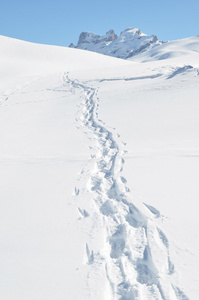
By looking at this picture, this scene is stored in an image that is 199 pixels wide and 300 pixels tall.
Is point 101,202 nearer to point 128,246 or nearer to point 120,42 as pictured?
point 128,246

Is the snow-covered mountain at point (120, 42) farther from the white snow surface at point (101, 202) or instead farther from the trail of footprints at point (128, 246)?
the trail of footprints at point (128, 246)

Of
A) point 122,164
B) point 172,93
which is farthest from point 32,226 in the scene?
point 172,93

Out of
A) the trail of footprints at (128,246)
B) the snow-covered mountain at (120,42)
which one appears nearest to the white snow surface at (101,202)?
the trail of footprints at (128,246)

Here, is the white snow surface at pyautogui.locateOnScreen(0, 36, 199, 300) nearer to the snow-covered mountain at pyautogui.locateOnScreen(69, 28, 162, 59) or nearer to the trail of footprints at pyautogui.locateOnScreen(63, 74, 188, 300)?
the trail of footprints at pyautogui.locateOnScreen(63, 74, 188, 300)

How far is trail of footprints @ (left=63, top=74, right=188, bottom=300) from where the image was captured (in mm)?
2863

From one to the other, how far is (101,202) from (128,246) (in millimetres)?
1215

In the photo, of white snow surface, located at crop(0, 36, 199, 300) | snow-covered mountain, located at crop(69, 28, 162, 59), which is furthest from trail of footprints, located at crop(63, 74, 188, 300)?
snow-covered mountain, located at crop(69, 28, 162, 59)

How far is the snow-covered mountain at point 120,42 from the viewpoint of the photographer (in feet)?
449

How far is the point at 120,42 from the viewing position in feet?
492

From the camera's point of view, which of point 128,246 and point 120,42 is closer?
point 128,246

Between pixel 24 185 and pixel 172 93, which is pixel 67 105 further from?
pixel 24 185

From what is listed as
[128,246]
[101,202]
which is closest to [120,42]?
[101,202]

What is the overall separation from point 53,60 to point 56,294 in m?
31.2

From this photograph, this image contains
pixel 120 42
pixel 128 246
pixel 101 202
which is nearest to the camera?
pixel 128 246
